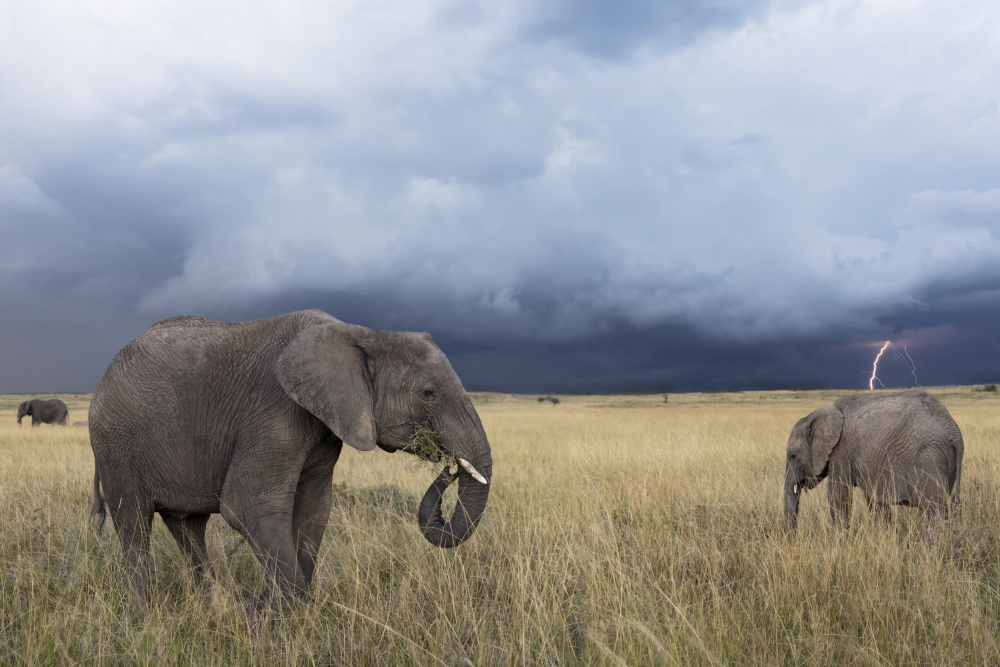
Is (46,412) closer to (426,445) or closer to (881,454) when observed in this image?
(426,445)

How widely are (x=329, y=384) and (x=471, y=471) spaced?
116cm

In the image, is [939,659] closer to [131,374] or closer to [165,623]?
[165,623]

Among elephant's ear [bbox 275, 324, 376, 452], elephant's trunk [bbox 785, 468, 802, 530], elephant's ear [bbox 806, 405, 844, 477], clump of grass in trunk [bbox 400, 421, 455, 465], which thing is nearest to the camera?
elephant's ear [bbox 275, 324, 376, 452]

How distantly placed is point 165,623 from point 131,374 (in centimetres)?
189

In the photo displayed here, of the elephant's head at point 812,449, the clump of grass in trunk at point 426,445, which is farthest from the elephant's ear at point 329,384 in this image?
the elephant's head at point 812,449

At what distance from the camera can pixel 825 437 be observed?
822cm

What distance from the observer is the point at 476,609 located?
4.90 m

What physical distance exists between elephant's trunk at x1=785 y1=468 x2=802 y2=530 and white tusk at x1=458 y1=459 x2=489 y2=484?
429cm

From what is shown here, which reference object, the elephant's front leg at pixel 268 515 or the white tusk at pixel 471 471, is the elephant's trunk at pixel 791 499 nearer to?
the white tusk at pixel 471 471

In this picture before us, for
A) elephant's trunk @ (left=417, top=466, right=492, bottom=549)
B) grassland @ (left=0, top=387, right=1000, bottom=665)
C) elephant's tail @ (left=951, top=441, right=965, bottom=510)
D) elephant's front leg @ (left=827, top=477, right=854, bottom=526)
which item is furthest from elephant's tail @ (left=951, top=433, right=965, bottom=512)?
elephant's trunk @ (left=417, top=466, right=492, bottom=549)

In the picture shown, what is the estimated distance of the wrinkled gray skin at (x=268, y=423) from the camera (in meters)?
4.49

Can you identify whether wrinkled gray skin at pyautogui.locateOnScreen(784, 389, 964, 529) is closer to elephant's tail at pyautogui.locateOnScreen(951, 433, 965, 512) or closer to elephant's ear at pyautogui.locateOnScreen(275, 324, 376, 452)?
elephant's tail at pyautogui.locateOnScreen(951, 433, 965, 512)

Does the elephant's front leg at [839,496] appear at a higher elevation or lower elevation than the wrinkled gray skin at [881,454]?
lower

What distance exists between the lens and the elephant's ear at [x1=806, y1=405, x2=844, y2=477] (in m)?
8.19
